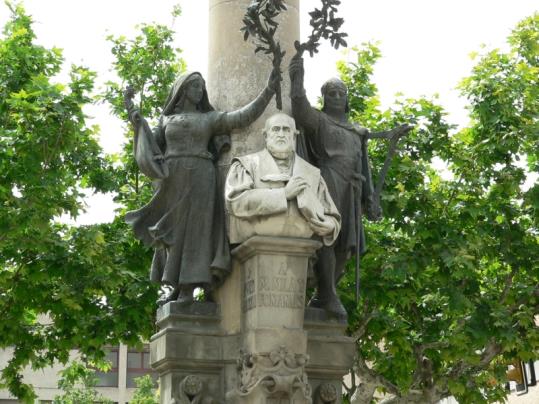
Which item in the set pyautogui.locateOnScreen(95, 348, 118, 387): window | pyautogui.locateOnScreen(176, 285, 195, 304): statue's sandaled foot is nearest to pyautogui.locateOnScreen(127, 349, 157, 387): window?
pyautogui.locateOnScreen(95, 348, 118, 387): window

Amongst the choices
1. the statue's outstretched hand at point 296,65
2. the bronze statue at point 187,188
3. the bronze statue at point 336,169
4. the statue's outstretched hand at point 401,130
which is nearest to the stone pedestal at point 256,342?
the bronze statue at point 187,188

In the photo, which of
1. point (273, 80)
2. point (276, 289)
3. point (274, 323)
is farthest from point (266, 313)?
point (273, 80)

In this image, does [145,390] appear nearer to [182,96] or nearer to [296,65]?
[182,96]

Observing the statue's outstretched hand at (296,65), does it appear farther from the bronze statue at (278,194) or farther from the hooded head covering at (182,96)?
the hooded head covering at (182,96)

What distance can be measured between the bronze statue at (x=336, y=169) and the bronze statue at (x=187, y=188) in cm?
48

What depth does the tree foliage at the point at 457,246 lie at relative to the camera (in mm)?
18000

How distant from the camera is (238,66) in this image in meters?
9.02

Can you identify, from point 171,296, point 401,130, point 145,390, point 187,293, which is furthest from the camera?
point 145,390

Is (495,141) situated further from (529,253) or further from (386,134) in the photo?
(386,134)

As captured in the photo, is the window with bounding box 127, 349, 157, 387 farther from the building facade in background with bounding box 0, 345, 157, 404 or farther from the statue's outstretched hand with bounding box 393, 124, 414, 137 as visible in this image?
the statue's outstretched hand with bounding box 393, 124, 414, 137

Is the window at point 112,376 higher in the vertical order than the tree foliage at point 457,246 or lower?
higher

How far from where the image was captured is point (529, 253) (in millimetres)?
18562

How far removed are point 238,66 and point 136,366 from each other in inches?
1866

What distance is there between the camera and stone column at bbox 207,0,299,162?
28.7 ft
